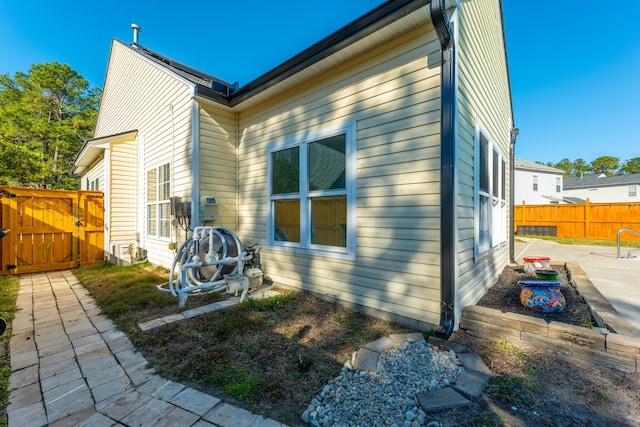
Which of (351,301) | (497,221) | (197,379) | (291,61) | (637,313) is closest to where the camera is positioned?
(197,379)

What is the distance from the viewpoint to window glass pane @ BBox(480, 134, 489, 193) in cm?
398

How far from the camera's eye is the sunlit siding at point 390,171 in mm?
2836

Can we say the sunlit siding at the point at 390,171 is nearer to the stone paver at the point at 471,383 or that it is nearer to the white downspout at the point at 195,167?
the stone paver at the point at 471,383

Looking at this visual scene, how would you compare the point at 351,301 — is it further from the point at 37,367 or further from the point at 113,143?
the point at 113,143

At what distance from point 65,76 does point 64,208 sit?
54.3 feet

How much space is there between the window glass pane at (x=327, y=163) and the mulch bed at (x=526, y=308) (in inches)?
99.3

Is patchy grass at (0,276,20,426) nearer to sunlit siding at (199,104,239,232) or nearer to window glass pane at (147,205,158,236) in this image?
window glass pane at (147,205,158,236)

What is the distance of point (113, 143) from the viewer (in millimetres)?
6910

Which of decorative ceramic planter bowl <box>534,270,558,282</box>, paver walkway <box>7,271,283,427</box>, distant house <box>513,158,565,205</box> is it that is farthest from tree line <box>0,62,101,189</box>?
distant house <box>513,158,565,205</box>

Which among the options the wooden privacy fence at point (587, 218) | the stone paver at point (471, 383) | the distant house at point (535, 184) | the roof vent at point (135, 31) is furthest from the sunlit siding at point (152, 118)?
the distant house at point (535, 184)

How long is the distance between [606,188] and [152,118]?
37087mm

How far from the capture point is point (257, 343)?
261 centimetres

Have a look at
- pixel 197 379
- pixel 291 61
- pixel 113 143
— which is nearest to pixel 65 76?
pixel 113 143

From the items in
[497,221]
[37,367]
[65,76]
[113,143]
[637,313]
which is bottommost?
[37,367]
